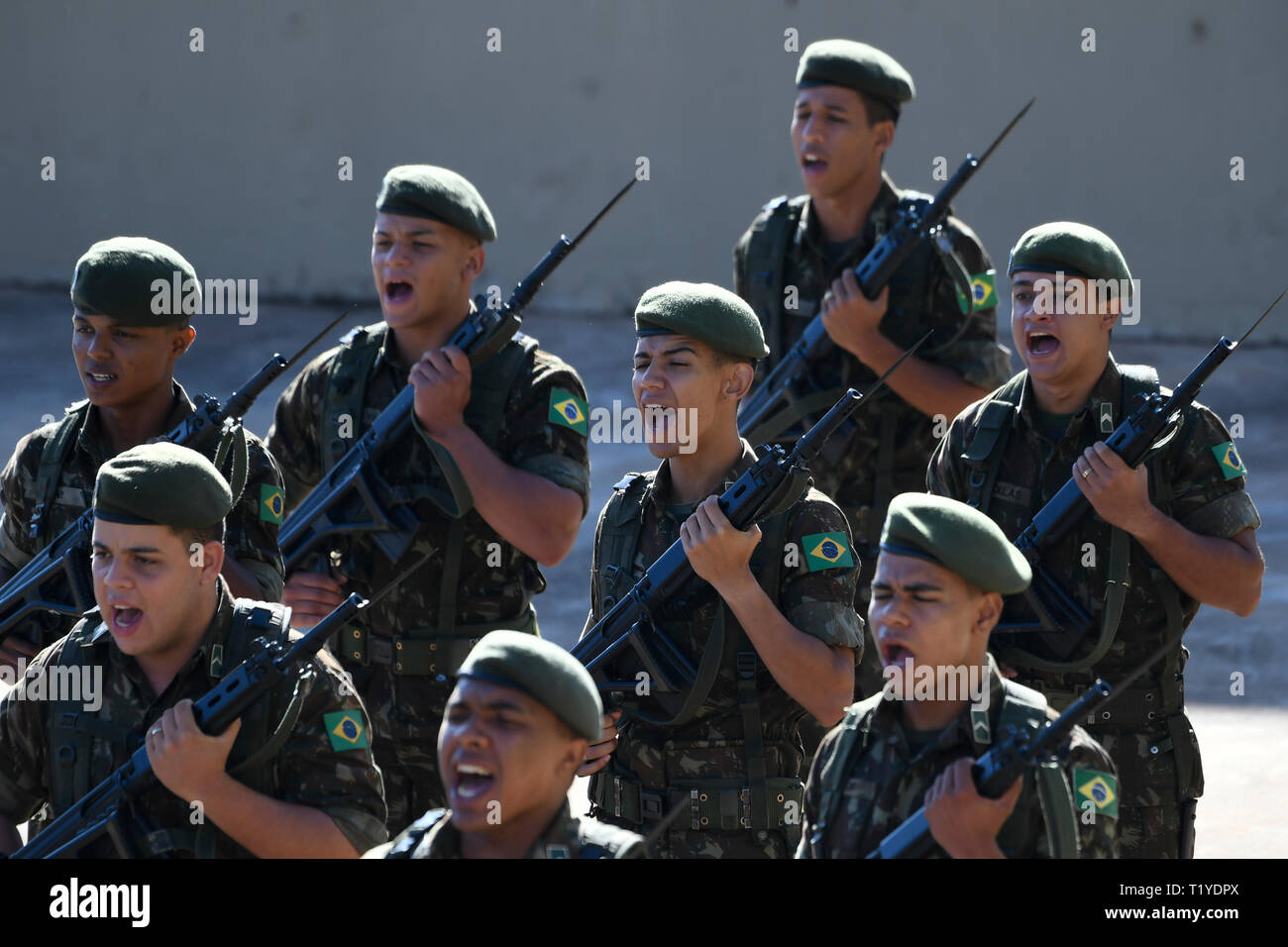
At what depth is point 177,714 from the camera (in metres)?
4.32

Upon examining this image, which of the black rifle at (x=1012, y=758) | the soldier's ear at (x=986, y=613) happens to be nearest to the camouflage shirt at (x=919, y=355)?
the soldier's ear at (x=986, y=613)

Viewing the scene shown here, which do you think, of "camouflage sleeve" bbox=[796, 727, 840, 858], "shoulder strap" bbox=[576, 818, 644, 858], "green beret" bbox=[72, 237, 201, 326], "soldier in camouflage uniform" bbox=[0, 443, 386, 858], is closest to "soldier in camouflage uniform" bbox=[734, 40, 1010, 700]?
"green beret" bbox=[72, 237, 201, 326]

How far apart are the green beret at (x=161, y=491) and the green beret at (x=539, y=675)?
96 cm

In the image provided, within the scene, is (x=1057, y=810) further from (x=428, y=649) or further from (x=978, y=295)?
(x=978, y=295)

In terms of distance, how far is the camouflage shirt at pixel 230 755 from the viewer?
4371mm

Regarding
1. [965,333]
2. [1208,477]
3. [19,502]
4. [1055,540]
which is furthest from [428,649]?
[965,333]

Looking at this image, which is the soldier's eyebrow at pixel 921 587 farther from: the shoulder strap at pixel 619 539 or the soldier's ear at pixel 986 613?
the shoulder strap at pixel 619 539

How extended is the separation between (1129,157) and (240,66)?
21.9 ft

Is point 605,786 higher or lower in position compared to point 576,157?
lower
